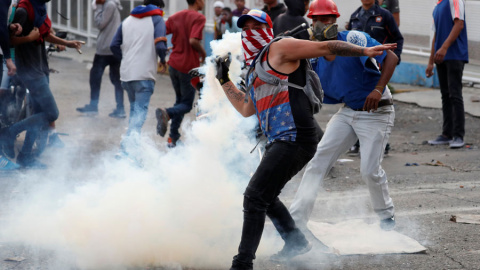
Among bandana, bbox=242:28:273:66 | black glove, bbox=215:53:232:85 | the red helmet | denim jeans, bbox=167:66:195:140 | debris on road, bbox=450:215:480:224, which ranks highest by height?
the red helmet

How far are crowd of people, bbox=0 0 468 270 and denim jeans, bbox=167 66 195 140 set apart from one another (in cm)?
1

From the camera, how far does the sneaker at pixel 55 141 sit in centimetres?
833

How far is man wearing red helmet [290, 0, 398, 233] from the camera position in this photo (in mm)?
5195

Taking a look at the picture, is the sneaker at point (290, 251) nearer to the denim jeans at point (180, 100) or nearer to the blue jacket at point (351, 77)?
the blue jacket at point (351, 77)

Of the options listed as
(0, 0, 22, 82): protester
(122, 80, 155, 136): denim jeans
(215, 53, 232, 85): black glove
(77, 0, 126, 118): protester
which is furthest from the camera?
(77, 0, 126, 118): protester

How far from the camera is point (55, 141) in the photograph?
8.41 meters

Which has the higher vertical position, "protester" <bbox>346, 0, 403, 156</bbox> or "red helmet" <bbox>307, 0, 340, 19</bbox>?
"red helmet" <bbox>307, 0, 340, 19</bbox>

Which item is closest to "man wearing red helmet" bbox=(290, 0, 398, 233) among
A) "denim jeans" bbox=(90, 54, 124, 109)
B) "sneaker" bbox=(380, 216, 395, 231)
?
"sneaker" bbox=(380, 216, 395, 231)

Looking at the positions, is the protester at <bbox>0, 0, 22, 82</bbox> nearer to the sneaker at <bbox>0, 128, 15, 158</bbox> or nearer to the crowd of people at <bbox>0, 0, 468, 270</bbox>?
the crowd of people at <bbox>0, 0, 468, 270</bbox>

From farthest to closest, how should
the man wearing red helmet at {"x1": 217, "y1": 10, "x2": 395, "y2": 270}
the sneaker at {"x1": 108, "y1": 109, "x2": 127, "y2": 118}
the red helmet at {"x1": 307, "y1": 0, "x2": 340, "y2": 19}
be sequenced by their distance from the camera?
1. the sneaker at {"x1": 108, "y1": 109, "x2": 127, "y2": 118}
2. the red helmet at {"x1": 307, "y1": 0, "x2": 340, "y2": 19}
3. the man wearing red helmet at {"x1": 217, "y1": 10, "x2": 395, "y2": 270}

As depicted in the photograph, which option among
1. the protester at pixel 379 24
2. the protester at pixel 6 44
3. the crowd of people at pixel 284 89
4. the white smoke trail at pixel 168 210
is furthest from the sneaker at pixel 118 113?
the white smoke trail at pixel 168 210

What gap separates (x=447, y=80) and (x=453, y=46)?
0.49 metres

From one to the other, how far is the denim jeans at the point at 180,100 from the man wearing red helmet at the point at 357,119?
135 inches

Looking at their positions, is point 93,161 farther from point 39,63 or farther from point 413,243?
point 413,243
